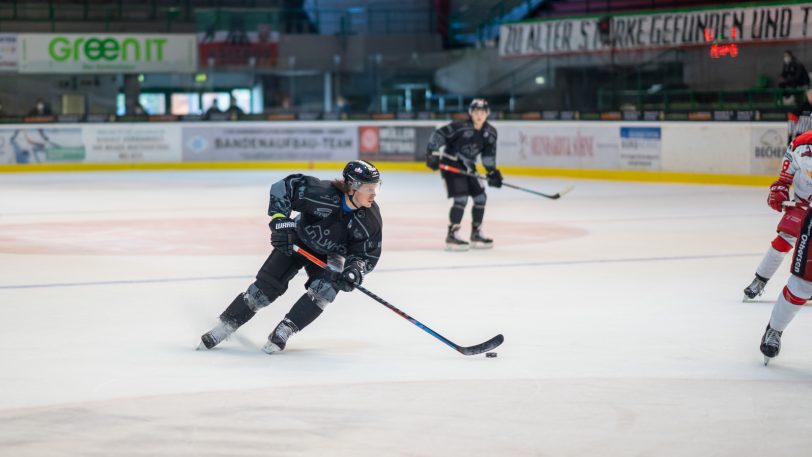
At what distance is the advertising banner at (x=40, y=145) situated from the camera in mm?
23469

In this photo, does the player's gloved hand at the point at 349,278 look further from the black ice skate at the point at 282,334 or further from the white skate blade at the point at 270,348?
the white skate blade at the point at 270,348

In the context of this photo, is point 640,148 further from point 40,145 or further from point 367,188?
point 367,188

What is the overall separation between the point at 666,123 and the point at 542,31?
211 inches

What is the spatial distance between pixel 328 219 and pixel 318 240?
0.13 m

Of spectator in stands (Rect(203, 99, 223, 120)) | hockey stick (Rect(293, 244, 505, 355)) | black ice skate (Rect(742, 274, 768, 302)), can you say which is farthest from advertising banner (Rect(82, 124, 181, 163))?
hockey stick (Rect(293, 244, 505, 355))

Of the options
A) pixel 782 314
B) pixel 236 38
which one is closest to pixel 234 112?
pixel 236 38

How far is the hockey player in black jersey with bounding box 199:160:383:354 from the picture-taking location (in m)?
6.20

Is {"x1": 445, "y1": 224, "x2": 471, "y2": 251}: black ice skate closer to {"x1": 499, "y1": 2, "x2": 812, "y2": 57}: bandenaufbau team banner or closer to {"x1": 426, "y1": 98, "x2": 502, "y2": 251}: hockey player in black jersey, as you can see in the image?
{"x1": 426, "y1": 98, "x2": 502, "y2": 251}: hockey player in black jersey

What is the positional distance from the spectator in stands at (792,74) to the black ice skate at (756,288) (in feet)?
37.6

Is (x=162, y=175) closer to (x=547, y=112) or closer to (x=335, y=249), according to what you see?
(x=547, y=112)

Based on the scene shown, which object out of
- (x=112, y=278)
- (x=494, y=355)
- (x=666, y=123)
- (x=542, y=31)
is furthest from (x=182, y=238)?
(x=542, y=31)

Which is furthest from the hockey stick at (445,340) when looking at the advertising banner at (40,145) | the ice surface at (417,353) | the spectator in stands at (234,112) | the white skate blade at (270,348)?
the spectator in stands at (234,112)

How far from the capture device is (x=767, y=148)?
59.7ft

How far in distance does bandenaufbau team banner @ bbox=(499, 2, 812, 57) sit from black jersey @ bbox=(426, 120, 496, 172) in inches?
397
